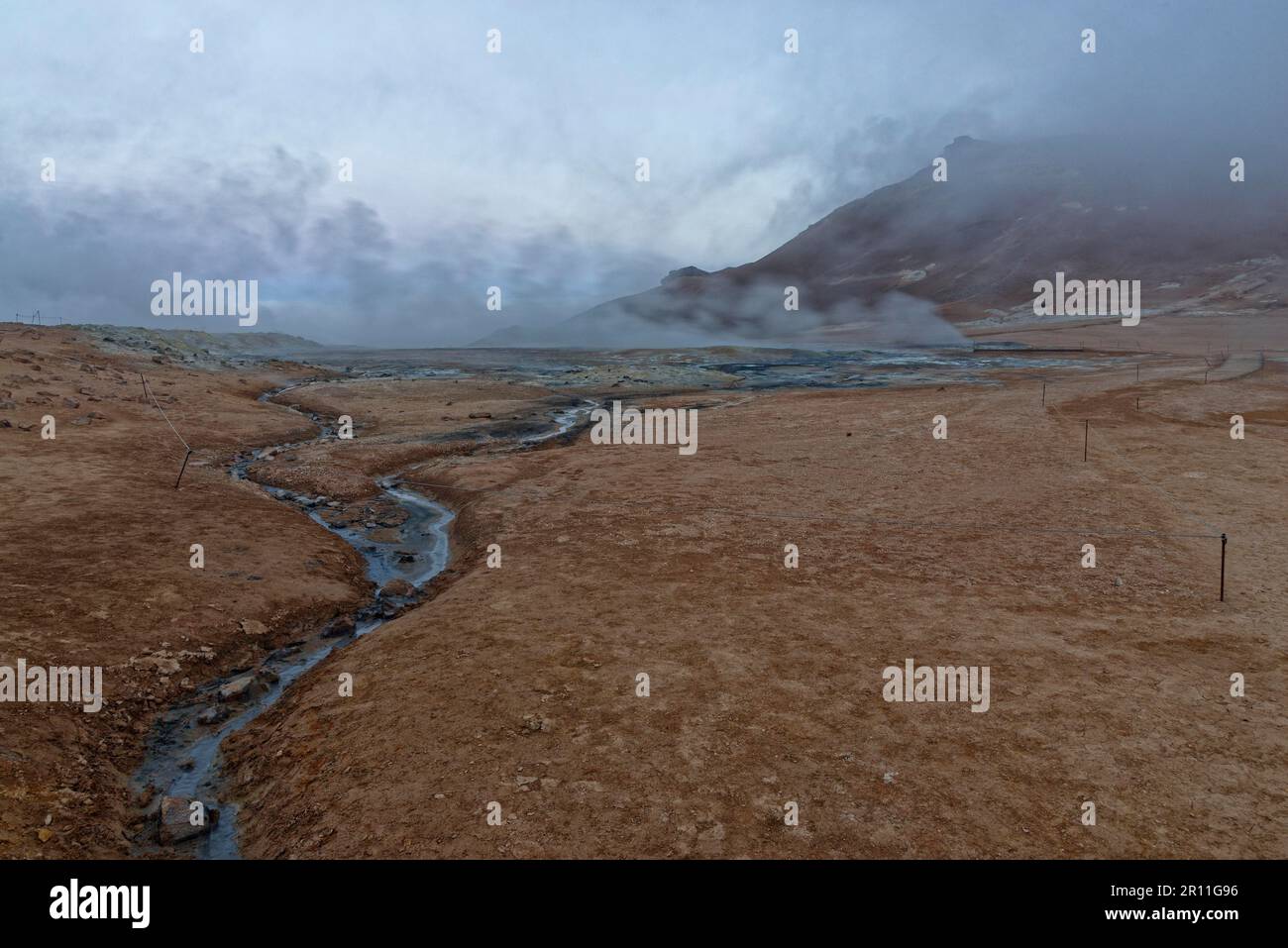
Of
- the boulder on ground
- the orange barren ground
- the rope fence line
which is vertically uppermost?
the rope fence line

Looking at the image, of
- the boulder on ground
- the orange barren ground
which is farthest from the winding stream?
the orange barren ground

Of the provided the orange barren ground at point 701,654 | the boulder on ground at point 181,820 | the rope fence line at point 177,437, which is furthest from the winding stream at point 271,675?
the rope fence line at point 177,437

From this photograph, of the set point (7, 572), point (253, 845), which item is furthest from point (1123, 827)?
point (7, 572)

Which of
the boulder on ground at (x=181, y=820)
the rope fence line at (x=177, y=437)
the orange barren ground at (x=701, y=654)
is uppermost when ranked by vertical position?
the rope fence line at (x=177, y=437)

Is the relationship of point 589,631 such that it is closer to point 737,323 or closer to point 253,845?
point 253,845

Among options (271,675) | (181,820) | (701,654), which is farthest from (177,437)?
(701,654)

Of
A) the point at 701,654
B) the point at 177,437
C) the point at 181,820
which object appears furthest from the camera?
the point at 177,437

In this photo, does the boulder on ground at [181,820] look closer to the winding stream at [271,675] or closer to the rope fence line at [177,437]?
the winding stream at [271,675]

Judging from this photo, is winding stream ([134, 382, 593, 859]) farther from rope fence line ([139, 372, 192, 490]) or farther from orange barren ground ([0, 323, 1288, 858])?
rope fence line ([139, 372, 192, 490])

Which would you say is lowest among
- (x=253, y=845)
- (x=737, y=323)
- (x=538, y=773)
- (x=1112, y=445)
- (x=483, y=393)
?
(x=253, y=845)

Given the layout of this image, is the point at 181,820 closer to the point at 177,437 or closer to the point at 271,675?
the point at 271,675

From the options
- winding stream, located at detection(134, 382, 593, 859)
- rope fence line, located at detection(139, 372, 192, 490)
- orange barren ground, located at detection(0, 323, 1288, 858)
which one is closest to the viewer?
orange barren ground, located at detection(0, 323, 1288, 858)
